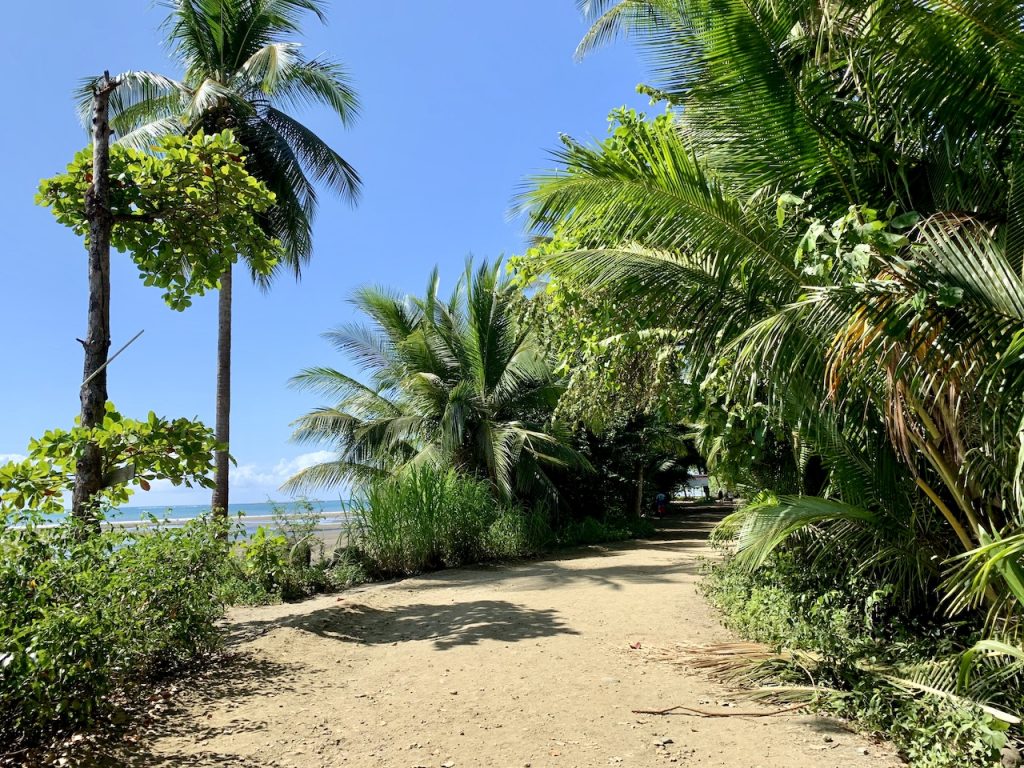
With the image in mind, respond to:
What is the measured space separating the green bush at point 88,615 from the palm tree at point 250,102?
8656 millimetres

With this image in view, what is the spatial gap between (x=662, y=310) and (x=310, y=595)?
594 centimetres

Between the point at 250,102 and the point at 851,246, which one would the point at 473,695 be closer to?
the point at 851,246

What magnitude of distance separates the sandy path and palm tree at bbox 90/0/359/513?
805cm

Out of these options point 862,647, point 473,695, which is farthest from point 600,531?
point 473,695

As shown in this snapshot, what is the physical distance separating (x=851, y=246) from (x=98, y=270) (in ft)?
17.7

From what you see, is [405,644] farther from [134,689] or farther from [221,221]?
[221,221]

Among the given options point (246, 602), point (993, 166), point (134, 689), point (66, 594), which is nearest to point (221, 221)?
point (66, 594)

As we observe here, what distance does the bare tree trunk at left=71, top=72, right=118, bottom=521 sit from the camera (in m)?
5.16

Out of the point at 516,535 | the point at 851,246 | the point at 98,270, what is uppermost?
the point at 98,270

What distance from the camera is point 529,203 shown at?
16.9ft

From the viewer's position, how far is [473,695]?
462 cm

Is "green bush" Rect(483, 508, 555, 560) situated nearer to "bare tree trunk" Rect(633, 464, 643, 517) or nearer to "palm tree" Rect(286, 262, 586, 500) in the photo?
"palm tree" Rect(286, 262, 586, 500)

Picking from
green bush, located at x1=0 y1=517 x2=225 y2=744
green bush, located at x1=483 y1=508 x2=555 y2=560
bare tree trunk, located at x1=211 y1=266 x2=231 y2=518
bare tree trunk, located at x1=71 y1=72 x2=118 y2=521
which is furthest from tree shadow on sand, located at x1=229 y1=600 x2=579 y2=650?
bare tree trunk, located at x1=211 y1=266 x2=231 y2=518

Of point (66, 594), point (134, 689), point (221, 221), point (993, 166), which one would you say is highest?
point (221, 221)
